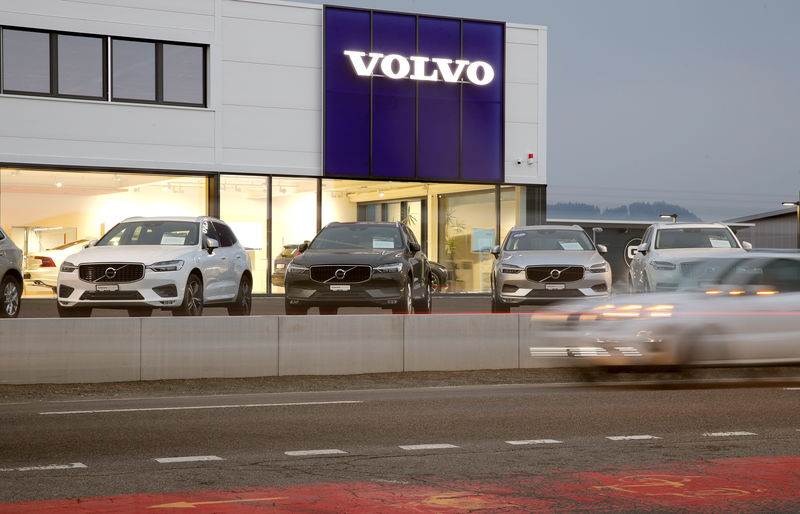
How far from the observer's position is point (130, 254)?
17.2 meters

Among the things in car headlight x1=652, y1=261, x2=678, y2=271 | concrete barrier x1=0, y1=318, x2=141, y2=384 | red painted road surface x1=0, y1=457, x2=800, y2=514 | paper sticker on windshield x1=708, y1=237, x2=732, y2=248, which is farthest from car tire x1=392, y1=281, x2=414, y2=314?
red painted road surface x1=0, y1=457, x2=800, y2=514

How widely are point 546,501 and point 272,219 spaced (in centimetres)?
2474

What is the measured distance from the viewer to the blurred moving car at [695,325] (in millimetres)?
12297

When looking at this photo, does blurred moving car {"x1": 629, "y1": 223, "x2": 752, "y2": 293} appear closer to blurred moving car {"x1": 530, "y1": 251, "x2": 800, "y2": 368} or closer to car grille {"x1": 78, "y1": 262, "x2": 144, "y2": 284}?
blurred moving car {"x1": 530, "y1": 251, "x2": 800, "y2": 368}

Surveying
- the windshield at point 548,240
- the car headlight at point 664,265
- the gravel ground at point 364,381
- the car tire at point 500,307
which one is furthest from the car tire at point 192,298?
the car headlight at point 664,265

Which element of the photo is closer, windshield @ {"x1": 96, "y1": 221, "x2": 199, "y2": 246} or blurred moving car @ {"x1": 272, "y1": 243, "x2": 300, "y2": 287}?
windshield @ {"x1": 96, "y1": 221, "x2": 199, "y2": 246}

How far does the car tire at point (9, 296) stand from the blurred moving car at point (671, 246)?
11186 mm

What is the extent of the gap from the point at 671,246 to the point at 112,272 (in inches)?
427

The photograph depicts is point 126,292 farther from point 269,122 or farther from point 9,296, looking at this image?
point 269,122

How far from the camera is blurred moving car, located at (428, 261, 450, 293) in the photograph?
3114 centimetres

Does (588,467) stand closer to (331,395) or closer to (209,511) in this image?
(209,511)

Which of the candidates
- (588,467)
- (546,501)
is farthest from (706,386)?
(546,501)

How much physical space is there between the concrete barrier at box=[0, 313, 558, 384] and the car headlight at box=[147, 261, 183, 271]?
2677 mm

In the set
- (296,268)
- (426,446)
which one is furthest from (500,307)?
(426,446)
